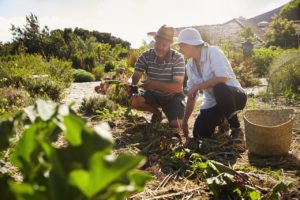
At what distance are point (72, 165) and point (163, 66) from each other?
4.18 meters

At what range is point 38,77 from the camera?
26.8ft

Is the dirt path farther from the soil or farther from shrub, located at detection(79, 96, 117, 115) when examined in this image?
the soil

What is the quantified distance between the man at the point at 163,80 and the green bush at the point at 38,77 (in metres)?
2.35

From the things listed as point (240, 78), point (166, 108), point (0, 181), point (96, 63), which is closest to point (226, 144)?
point (166, 108)

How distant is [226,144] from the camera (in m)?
3.69

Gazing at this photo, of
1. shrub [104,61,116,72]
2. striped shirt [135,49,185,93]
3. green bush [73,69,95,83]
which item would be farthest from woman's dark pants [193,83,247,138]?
shrub [104,61,116,72]

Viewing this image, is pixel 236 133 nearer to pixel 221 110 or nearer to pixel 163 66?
pixel 221 110

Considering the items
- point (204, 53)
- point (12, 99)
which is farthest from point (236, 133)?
point (12, 99)

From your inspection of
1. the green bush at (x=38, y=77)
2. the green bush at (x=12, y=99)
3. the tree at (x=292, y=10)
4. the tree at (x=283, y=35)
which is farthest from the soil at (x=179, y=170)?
the tree at (x=292, y=10)

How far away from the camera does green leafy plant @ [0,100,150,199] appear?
1.46 feet

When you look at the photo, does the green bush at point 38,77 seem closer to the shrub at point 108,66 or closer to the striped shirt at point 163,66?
the striped shirt at point 163,66

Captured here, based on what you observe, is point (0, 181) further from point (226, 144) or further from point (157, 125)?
point (157, 125)

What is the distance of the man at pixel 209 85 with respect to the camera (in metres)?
3.82

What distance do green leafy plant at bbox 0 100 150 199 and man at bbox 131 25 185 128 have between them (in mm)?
3739
